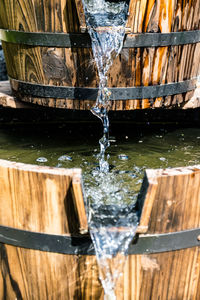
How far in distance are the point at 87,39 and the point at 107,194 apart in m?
1.07

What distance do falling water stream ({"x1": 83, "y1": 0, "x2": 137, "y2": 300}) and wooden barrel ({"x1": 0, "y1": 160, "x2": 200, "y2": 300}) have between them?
0.15 feet

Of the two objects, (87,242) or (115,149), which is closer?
(87,242)

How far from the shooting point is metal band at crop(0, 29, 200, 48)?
2.25 metres

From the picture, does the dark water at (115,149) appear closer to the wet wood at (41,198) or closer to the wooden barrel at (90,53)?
the wooden barrel at (90,53)

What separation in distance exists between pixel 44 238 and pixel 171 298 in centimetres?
73

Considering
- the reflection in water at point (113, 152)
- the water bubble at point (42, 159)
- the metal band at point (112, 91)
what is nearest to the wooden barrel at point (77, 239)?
the reflection in water at point (113, 152)

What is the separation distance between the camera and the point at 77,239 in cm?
152

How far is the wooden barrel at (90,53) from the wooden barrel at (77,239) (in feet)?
3.60

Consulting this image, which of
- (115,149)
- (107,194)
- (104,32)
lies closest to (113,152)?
(115,149)

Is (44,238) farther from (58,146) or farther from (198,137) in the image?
(198,137)

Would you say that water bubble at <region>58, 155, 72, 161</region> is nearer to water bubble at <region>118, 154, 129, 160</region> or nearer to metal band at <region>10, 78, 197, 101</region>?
water bubble at <region>118, 154, 129, 160</region>

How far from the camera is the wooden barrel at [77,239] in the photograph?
57.0 inches

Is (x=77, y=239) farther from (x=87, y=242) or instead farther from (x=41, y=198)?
(x=41, y=198)

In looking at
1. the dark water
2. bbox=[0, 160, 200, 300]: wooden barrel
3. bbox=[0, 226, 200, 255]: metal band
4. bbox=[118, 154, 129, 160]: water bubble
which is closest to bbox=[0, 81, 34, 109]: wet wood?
the dark water
